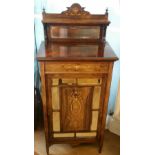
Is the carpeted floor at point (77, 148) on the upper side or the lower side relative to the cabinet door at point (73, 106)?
lower

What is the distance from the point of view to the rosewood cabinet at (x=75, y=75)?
1.27 metres

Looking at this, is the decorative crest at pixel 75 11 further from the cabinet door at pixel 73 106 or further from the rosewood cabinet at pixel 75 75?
the cabinet door at pixel 73 106

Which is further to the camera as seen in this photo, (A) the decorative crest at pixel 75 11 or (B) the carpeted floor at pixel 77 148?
(B) the carpeted floor at pixel 77 148

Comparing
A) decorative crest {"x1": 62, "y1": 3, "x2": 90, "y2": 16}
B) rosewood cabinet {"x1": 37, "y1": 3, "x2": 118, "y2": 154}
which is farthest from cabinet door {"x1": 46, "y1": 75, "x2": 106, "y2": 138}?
decorative crest {"x1": 62, "y1": 3, "x2": 90, "y2": 16}

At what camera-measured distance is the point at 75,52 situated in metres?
1.32

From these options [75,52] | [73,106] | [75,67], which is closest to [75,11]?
[75,52]

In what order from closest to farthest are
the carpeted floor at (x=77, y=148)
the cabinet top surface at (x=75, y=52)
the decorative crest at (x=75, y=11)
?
the cabinet top surface at (x=75, y=52) < the decorative crest at (x=75, y=11) < the carpeted floor at (x=77, y=148)

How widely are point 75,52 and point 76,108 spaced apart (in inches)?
17.1

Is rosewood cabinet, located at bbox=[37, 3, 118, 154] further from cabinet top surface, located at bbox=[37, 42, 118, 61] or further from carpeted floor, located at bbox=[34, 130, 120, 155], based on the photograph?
carpeted floor, located at bbox=[34, 130, 120, 155]

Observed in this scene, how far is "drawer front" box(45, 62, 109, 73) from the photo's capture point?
126 centimetres

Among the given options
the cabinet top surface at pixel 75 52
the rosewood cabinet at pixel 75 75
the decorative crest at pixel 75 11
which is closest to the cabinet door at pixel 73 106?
the rosewood cabinet at pixel 75 75
